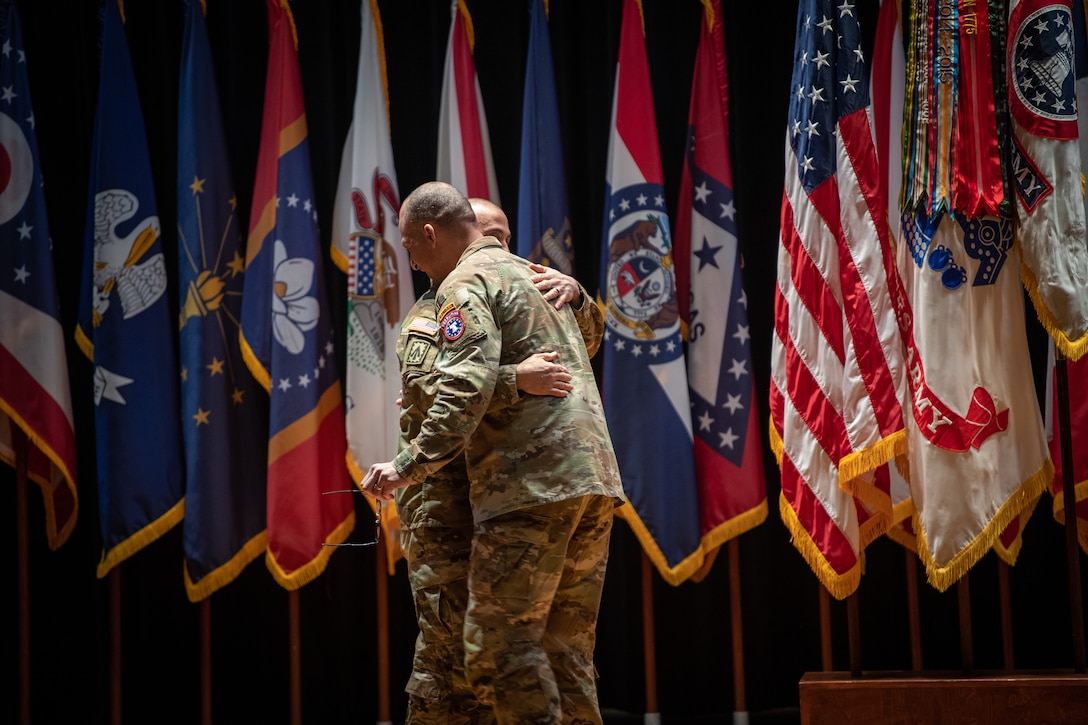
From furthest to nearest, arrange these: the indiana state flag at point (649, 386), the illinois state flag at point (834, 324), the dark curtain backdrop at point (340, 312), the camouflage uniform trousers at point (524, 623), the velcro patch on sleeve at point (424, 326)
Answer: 1. the dark curtain backdrop at point (340, 312)
2. the indiana state flag at point (649, 386)
3. the illinois state flag at point (834, 324)
4. the velcro patch on sleeve at point (424, 326)
5. the camouflage uniform trousers at point (524, 623)

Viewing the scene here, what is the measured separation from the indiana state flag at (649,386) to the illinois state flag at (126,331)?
167cm

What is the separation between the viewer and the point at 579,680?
9.30ft

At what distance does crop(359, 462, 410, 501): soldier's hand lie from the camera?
273 centimetres

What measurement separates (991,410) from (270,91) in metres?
2.83

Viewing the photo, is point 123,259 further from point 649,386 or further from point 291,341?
point 649,386

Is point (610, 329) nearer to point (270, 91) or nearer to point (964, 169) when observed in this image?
point (964, 169)

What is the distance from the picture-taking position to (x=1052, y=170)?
10.9 ft

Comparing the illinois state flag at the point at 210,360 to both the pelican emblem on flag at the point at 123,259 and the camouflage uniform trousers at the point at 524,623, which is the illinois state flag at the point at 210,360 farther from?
the camouflage uniform trousers at the point at 524,623

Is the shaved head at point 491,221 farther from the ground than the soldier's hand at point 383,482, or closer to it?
farther from the ground

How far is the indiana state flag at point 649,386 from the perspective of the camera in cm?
402

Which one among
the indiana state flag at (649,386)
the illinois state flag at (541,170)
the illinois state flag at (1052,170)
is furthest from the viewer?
the illinois state flag at (541,170)

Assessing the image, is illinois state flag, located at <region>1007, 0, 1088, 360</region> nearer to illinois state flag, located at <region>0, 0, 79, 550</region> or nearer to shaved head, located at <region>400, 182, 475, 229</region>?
shaved head, located at <region>400, 182, 475, 229</region>

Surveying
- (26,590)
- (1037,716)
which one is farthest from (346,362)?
(1037,716)

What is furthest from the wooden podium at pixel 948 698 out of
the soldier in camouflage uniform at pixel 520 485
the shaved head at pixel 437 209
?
the shaved head at pixel 437 209
